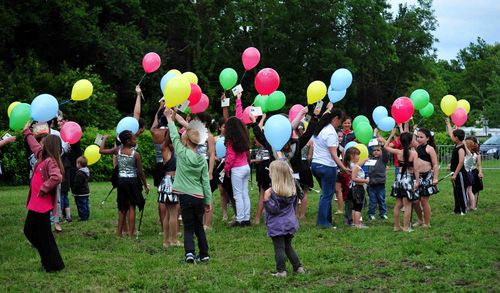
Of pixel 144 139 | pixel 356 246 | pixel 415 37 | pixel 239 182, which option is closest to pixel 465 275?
pixel 356 246

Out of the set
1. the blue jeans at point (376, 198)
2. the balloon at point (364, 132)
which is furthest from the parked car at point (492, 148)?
the balloon at point (364, 132)

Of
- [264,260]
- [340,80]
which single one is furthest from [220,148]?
[264,260]

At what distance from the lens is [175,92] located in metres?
8.96

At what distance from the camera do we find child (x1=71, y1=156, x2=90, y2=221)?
40.4ft

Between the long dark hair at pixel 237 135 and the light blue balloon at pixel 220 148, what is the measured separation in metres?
0.91

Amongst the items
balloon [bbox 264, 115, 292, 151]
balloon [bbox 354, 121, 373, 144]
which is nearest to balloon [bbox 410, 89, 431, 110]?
balloon [bbox 354, 121, 373, 144]

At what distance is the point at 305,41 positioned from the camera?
45.1m

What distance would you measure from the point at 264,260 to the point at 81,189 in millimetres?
5032

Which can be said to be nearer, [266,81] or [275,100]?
[266,81]

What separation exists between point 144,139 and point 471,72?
5551 centimetres

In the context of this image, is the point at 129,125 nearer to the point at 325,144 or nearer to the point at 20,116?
the point at 20,116

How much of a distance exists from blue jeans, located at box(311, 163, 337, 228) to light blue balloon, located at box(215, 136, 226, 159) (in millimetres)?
1670

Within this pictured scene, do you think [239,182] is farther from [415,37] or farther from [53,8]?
[415,37]

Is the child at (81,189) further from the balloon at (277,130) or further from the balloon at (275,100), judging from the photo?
the balloon at (277,130)
